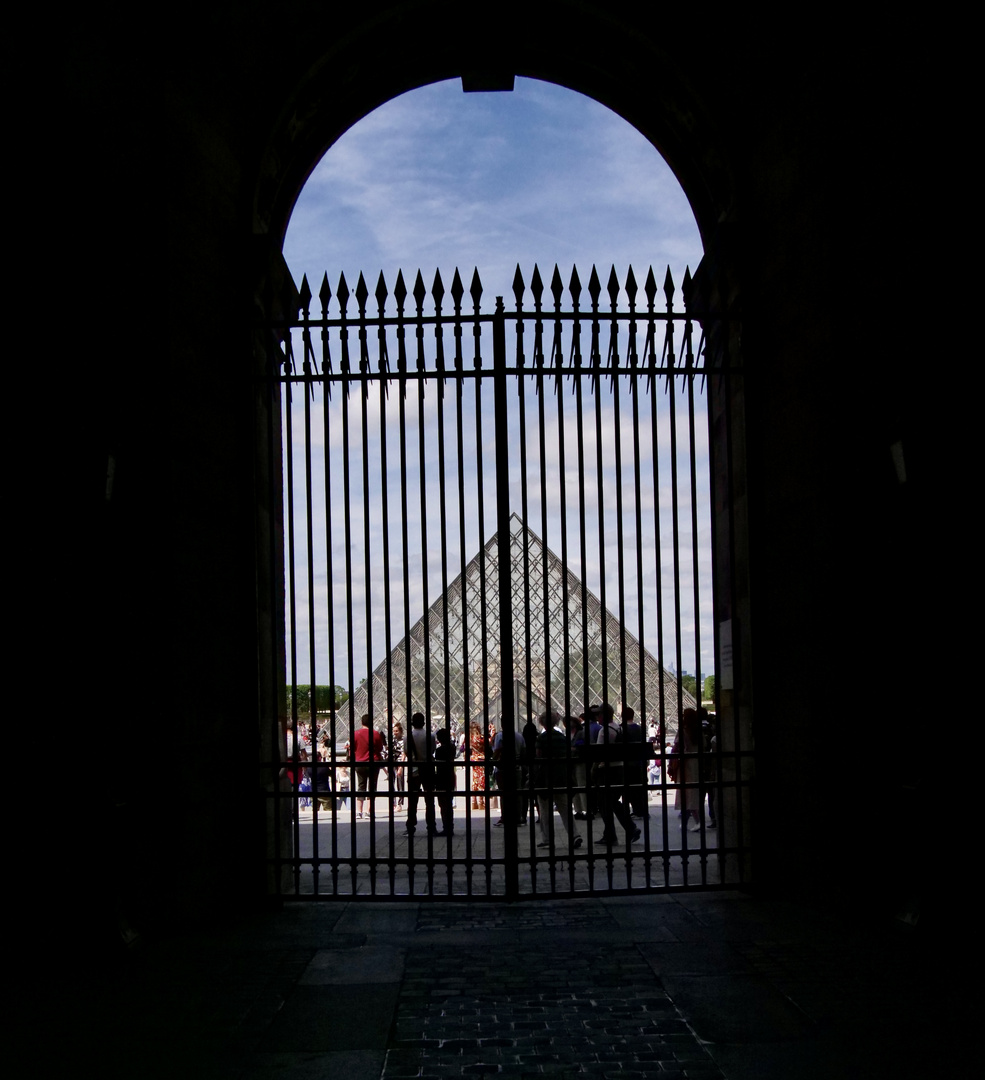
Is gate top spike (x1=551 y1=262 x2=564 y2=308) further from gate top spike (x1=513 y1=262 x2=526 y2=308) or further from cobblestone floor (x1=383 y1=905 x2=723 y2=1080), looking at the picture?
cobblestone floor (x1=383 y1=905 x2=723 y2=1080)

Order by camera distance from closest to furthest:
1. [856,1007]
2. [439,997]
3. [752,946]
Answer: [856,1007] < [439,997] < [752,946]

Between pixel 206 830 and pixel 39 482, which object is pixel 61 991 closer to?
pixel 206 830

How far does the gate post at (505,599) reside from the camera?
20.0 ft

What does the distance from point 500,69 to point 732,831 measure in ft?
15.8

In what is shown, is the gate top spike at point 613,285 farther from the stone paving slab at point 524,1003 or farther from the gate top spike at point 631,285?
the stone paving slab at point 524,1003

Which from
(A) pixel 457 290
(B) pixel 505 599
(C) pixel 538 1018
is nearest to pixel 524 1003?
(C) pixel 538 1018

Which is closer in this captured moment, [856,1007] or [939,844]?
[856,1007]

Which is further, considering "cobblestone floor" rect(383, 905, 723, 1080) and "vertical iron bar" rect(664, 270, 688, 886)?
"vertical iron bar" rect(664, 270, 688, 886)

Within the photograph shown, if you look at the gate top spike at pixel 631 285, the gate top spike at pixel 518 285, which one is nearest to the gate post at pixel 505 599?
the gate top spike at pixel 518 285

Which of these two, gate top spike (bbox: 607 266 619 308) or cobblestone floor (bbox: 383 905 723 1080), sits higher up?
gate top spike (bbox: 607 266 619 308)

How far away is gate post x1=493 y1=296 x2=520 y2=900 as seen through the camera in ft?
20.0

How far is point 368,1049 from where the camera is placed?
361 centimetres

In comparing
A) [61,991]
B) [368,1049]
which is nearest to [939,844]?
[368,1049]

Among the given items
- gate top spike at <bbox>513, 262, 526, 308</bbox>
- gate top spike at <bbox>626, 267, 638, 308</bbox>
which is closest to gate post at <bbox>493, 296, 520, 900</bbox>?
gate top spike at <bbox>513, 262, 526, 308</bbox>
